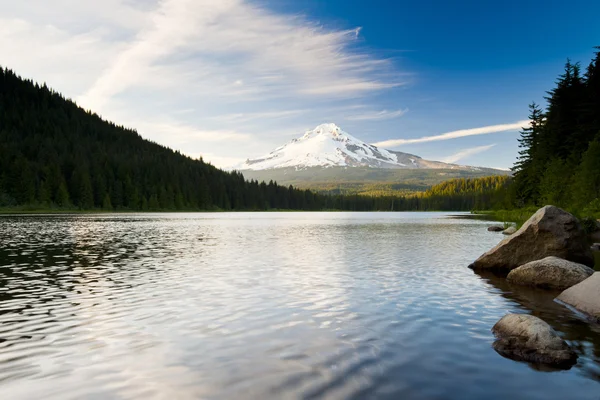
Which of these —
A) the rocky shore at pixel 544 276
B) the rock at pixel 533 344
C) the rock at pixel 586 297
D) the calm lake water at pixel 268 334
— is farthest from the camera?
the rock at pixel 586 297

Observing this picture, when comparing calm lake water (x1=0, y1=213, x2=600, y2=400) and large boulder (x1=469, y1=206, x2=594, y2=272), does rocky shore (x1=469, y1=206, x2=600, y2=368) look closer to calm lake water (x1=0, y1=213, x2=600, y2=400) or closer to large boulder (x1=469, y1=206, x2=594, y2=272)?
large boulder (x1=469, y1=206, x2=594, y2=272)

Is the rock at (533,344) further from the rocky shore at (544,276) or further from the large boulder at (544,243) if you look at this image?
the large boulder at (544,243)

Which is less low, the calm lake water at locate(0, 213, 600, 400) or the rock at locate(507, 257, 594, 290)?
the rock at locate(507, 257, 594, 290)

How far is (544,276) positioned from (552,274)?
35cm

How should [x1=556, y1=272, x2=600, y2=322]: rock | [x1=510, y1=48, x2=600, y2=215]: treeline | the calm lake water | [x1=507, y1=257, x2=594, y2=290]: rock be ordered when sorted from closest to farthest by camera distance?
the calm lake water → [x1=556, y1=272, x2=600, y2=322]: rock → [x1=507, y1=257, x2=594, y2=290]: rock → [x1=510, y1=48, x2=600, y2=215]: treeline

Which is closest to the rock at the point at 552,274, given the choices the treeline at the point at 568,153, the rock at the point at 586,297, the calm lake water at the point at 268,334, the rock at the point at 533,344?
the calm lake water at the point at 268,334

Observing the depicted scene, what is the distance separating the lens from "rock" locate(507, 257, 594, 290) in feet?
64.1

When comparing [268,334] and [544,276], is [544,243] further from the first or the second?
[268,334]

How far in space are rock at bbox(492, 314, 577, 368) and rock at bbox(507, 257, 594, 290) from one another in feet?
30.2

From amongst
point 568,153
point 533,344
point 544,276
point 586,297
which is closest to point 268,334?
point 533,344

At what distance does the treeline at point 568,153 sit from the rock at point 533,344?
2055 inches

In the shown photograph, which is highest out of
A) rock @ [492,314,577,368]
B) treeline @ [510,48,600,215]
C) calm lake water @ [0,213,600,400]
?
treeline @ [510,48,600,215]

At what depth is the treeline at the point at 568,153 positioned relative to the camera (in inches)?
2242

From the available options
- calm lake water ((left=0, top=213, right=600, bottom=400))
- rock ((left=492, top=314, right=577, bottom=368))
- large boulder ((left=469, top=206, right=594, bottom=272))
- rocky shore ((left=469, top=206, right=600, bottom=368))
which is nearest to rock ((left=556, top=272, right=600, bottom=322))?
rocky shore ((left=469, top=206, right=600, bottom=368))
